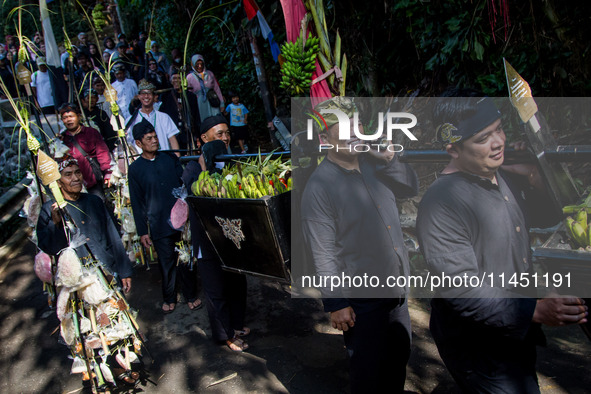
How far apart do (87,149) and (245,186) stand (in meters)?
3.94

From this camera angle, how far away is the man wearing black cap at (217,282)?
150 inches

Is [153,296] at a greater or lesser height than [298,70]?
lesser

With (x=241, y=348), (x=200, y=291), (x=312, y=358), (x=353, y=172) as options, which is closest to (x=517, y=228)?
(x=353, y=172)

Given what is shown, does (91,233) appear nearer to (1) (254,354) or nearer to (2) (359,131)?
(1) (254,354)

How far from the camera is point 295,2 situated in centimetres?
244

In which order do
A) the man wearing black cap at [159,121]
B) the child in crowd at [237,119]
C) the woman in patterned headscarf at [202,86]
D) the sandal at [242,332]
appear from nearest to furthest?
the sandal at [242,332]
the man wearing black cap at [159,121]
the woman in patterned headscarf at [202,86]
the child in crowd at [237,119]

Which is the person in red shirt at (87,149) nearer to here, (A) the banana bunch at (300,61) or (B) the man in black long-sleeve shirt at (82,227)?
(B) the man in black long-sleeve shirt at (82,227)

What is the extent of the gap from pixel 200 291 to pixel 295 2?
383cm

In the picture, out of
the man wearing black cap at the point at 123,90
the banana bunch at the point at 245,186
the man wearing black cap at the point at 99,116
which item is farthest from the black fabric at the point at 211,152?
the man wearing black cap at the point at 123,90

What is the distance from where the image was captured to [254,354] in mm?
4051

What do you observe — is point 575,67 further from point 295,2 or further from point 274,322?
point 274,322

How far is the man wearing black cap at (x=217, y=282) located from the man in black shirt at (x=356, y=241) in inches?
56.1

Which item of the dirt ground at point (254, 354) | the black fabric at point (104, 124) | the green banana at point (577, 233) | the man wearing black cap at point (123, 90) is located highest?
the man wearing black cap at point (123, 90)

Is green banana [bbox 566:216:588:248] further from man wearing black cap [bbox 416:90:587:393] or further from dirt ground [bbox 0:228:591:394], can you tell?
dirt ground [bbox 0:228:591:394]
